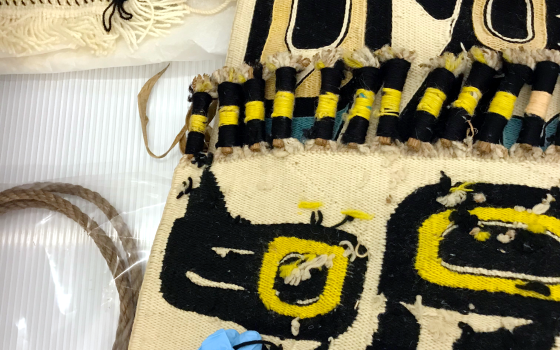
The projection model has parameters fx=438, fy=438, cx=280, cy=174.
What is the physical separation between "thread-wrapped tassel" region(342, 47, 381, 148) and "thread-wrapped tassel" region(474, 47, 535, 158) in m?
0.13

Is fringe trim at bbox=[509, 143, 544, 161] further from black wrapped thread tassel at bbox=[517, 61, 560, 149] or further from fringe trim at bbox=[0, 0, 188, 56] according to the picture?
fringe trim at bbox=[0, 0, 188, 56]

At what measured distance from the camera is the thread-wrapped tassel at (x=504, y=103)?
507 mm

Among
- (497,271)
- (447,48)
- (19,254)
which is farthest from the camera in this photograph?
(19,254)

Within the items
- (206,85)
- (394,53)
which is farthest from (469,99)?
(206,85)

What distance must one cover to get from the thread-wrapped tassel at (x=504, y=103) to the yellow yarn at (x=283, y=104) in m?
0.23

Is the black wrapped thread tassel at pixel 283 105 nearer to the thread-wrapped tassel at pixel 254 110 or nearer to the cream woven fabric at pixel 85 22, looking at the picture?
the thread-wrapped tassel at pixel 254 110

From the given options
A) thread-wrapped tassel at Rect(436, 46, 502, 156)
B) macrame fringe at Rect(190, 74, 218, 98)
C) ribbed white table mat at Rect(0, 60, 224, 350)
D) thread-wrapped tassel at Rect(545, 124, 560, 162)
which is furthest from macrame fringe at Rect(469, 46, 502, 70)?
ribbed white table mat at Rect(0, 60, 224, 350)

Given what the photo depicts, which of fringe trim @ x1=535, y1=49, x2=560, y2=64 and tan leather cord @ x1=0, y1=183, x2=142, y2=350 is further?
tan leather cord @ x1=0, y1=183, x2=142, y2=350

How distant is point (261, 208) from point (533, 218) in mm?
310

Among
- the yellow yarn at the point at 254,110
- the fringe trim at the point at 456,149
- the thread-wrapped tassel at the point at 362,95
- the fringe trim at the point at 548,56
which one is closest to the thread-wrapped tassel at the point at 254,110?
the yellow yarn at the point at 254,110

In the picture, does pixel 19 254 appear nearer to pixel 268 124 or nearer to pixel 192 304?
pixel 192 304

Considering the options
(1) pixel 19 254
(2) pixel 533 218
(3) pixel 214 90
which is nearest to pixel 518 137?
(2) pixel 533 218

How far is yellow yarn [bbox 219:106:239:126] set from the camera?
0.58 metres

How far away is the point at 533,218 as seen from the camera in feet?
1.58
